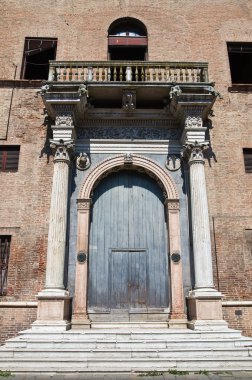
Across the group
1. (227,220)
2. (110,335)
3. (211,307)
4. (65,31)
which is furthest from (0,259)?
(65,31)

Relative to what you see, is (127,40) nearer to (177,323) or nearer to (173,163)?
(173,163)

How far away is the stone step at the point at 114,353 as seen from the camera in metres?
7.54

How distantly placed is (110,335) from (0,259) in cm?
427

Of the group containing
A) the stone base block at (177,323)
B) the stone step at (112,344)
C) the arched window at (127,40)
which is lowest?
the stone step at (112,344)

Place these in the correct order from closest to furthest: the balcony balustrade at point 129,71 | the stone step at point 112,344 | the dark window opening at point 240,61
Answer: the stone step at point 112,344, the balcony balustrade at point 129,71, the dark window opening at point 240,61

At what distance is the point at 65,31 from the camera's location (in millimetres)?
13578

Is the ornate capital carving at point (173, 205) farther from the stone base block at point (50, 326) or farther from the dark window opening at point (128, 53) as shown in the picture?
the dark window opening at point (128, 53)

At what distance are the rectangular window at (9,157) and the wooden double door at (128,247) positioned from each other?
2.84 meters

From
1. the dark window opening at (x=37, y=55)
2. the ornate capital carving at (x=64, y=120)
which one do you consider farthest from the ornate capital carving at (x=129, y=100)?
the dark window opening at (x=37, y=55)

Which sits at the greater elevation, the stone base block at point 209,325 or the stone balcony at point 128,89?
the stone balcony at point 128,89

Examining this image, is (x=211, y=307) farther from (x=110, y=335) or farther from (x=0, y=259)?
(x=0, y=259)

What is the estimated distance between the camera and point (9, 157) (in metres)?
11.7

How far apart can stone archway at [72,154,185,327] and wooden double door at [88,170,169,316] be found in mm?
347

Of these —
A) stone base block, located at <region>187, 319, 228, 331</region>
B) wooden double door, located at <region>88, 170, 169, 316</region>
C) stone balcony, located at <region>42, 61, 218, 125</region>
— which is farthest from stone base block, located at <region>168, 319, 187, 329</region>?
stone balcony, located at <region>42, 61, 218, 125</region>
